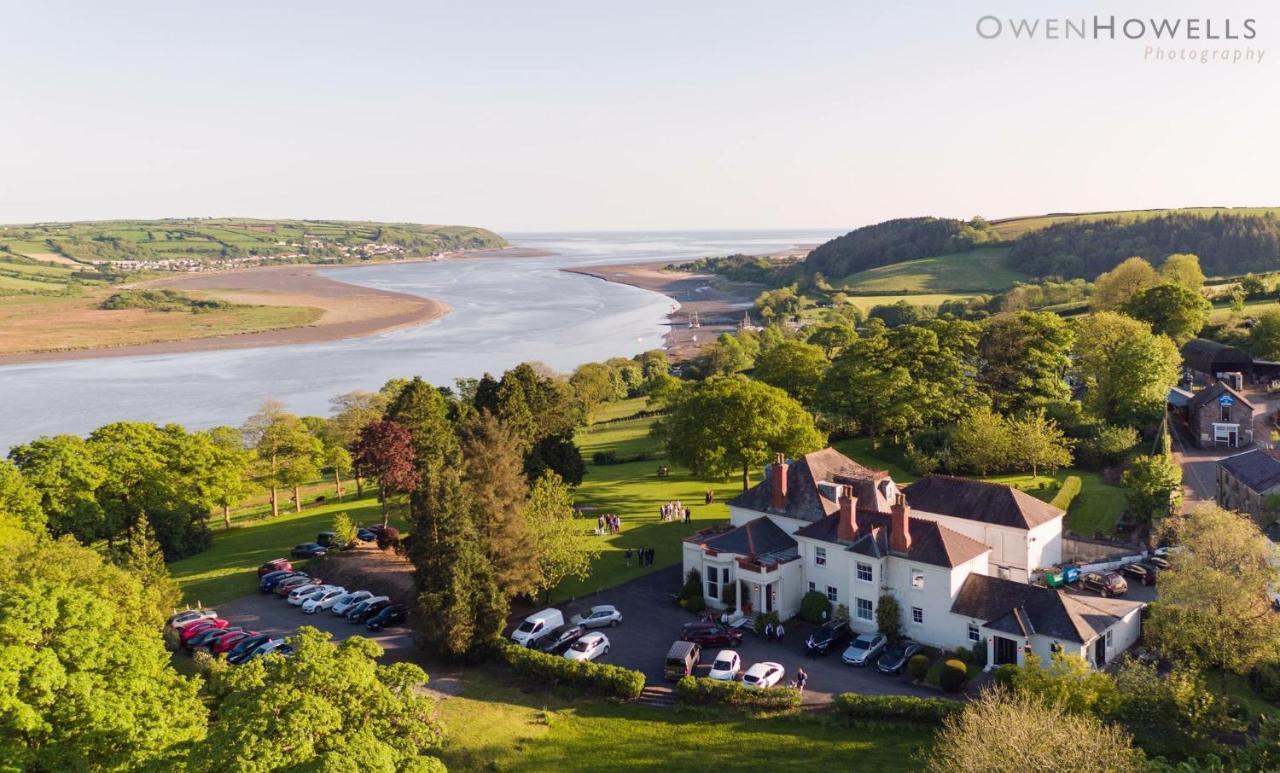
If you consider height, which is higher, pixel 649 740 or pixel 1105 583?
pixel 1105 583

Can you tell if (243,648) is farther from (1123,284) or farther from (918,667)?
(1123,284)

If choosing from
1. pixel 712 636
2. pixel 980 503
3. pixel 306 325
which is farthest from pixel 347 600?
pixel 306 325

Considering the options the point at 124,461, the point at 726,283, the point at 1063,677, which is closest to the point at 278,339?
the point at 124,461

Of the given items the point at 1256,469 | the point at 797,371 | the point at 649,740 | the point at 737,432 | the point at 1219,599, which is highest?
the point at 797,371

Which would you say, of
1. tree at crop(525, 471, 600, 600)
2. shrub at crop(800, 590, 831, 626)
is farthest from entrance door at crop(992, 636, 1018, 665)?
tree at crop(525, 471, 600, 600)

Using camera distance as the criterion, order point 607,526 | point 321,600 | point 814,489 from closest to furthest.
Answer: point 321,600 < point 814,489 < point 607,526

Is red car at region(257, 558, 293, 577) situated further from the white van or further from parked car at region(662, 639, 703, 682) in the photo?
parked car at region(662, 639, 703, 682)

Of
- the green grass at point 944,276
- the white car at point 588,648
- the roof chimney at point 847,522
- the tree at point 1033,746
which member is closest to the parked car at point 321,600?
the white car at point 588,648
